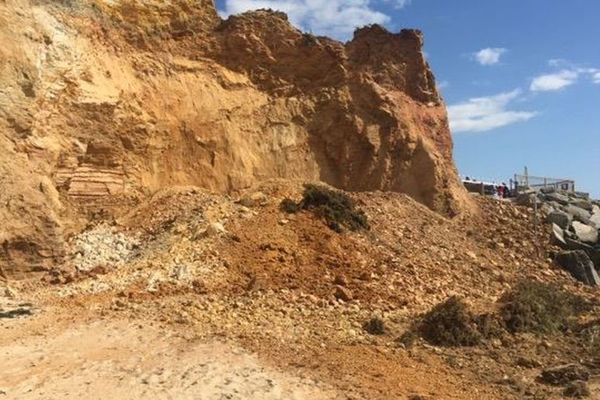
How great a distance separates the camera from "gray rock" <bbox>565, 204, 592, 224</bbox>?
21.8m

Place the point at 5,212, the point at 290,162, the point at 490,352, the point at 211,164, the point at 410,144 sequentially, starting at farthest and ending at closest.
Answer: the point at 410,144
the point at 290,162
the point at 211,164
the point at 5,212
the point at 490,352

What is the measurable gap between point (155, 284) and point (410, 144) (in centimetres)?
1042

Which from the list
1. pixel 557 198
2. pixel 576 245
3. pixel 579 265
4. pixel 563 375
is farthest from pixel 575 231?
pixel 563 375

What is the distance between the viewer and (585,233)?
65.2ft

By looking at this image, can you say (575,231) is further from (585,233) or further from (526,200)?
(526,200)

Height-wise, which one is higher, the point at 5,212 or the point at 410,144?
the point at 410,144

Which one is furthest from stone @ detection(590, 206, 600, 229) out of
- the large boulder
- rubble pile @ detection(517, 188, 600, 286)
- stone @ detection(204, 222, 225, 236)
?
stone @ detection(204, 222, 225, 236)

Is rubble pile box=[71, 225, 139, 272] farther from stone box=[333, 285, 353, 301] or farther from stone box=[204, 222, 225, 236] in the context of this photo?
stone box=[333, 285, 353, 301]

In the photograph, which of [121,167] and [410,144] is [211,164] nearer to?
[121,167]

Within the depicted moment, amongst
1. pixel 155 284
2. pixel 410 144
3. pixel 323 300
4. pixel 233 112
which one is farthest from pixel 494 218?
pixel 155 284

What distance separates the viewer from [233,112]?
56.8ft

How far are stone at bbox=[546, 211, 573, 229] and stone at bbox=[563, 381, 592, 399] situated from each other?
12420mm

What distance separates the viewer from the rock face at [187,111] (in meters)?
13.2

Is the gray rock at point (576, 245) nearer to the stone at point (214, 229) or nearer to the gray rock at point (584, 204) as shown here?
the gray rock at point (584, 204)
